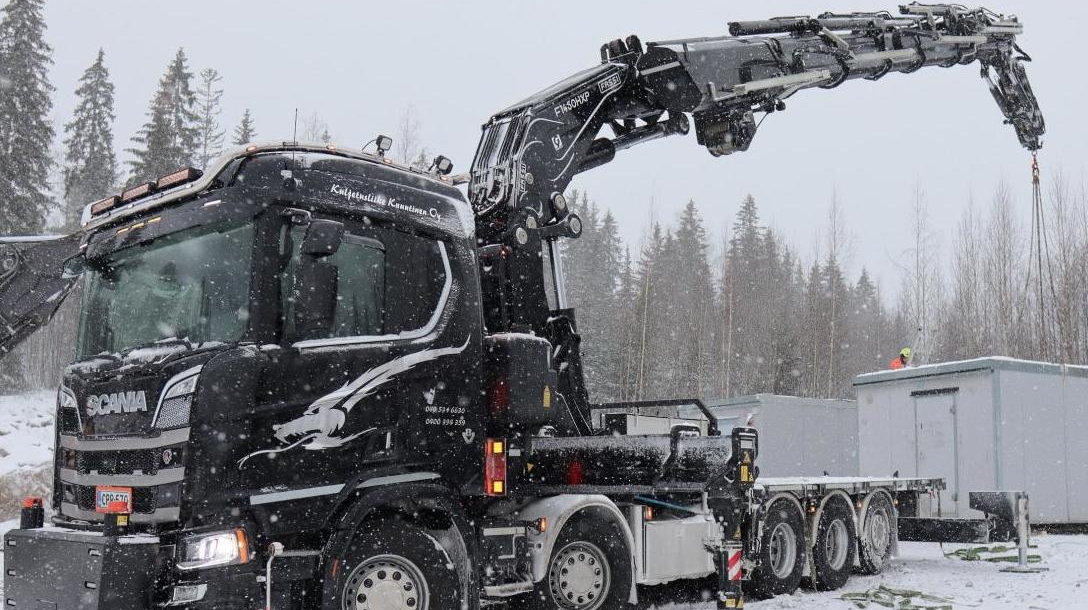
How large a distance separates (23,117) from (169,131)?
4.73 metres

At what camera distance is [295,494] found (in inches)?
234

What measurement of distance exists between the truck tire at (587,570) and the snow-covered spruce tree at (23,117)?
28.6 metres

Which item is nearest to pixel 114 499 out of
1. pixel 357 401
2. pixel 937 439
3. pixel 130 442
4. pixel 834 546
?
pixel 130 442

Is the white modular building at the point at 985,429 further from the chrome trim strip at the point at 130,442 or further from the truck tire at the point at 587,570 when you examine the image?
the chrome trim strip at the point at 130,442

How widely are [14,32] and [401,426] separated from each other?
32.8 meters

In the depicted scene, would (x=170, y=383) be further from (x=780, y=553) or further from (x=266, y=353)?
(x=780, y=553)

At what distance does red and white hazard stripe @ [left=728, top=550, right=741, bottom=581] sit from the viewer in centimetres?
782

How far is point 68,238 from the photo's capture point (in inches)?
344

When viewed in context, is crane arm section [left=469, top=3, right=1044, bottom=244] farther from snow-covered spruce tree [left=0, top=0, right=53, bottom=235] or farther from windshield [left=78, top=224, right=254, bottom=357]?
snow-covered spruce tree [left=0, top=0, right=53, bottom=235]

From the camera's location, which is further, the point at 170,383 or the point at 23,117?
the point at 23,117

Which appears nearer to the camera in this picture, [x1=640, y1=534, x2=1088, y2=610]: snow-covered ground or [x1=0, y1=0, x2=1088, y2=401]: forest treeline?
[x1=640, y1=534, x2=1088, y2=610]: snow-covered ground

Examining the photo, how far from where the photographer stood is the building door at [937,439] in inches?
655

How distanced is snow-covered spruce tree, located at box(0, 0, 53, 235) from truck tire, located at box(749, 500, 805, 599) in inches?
1096

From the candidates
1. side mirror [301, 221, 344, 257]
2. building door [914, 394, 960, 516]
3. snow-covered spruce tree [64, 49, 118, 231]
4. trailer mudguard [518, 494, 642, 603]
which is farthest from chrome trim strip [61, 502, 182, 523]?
snow-covered spruce tree [64, 49, 118, 231]
